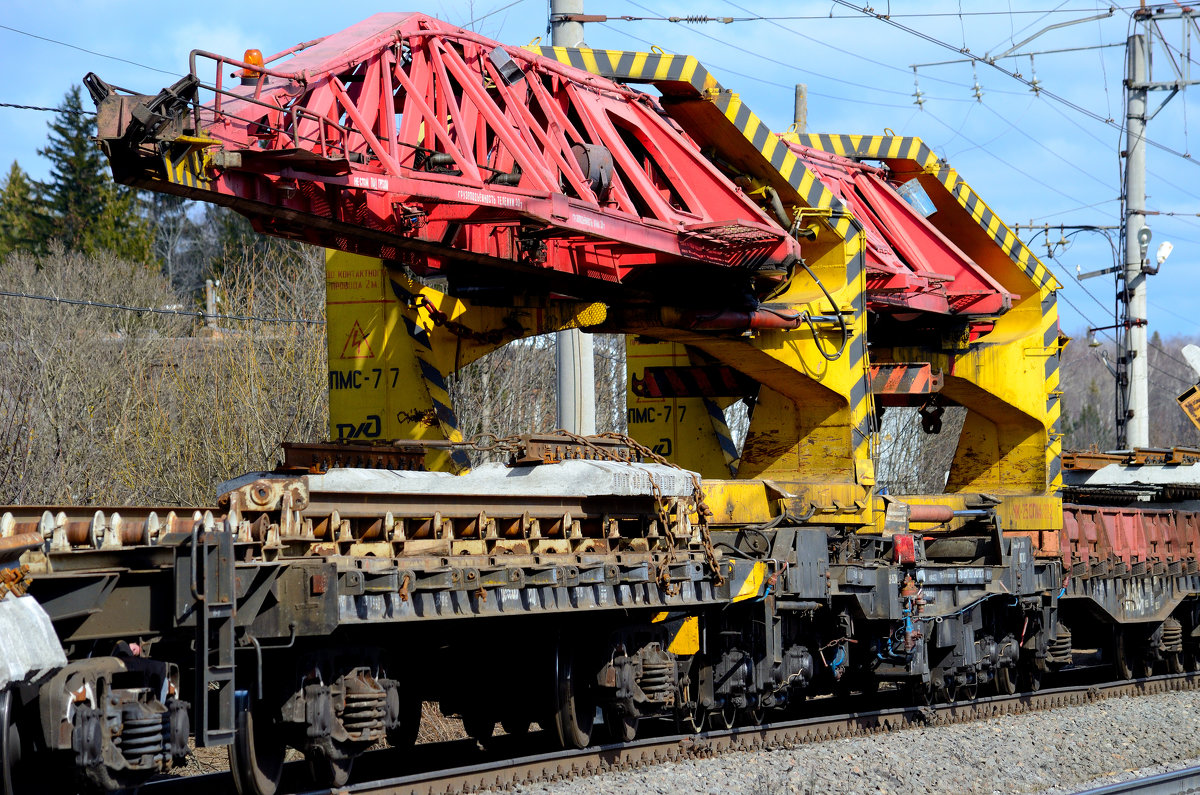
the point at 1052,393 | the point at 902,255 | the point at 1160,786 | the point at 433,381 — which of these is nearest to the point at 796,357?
the point at 902,255

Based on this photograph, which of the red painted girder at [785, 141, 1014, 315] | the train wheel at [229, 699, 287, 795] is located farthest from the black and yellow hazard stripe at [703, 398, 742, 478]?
the train wheel at [229, 699, 287, 795]

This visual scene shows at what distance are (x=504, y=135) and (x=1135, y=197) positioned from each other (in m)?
17.1

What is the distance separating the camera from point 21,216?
1869 inches

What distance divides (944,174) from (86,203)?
36.8 metres

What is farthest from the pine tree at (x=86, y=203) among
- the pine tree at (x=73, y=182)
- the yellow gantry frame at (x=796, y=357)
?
the yellow gantry frame at (x=796, y=357)

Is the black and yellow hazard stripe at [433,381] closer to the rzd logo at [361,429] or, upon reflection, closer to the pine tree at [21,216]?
the rzd logo at [361,429]

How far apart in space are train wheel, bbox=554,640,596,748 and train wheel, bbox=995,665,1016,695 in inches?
294

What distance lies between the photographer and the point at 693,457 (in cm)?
1652

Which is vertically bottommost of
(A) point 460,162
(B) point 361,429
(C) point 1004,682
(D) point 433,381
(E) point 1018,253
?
(C) point 1004,682

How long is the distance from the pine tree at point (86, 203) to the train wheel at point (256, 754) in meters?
38.8

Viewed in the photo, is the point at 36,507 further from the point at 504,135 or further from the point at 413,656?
the point at 504,135

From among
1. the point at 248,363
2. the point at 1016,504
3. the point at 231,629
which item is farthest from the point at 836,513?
the point at 248,363

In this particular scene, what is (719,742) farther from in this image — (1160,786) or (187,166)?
(187,166)

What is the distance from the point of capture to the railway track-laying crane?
762 centimetres
